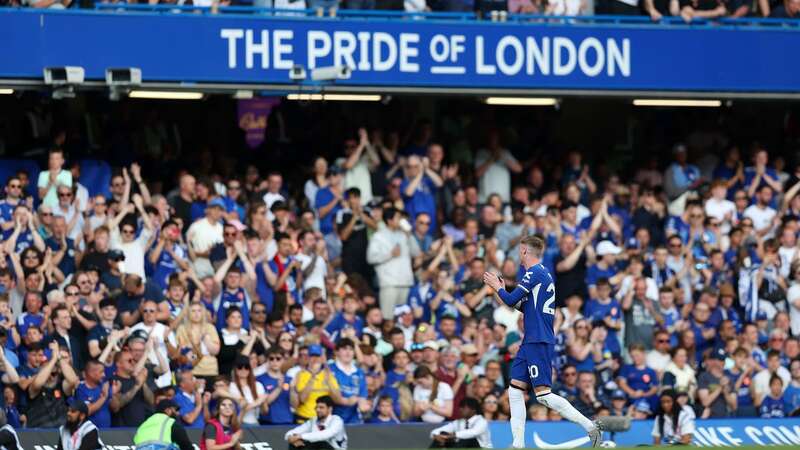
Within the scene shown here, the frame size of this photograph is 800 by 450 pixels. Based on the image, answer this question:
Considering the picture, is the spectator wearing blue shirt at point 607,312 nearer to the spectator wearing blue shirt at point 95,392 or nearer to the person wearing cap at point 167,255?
the person wearing cap at point 167,255

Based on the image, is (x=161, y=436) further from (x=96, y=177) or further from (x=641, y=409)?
(x=641, y=409)

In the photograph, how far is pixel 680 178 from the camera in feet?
78.3

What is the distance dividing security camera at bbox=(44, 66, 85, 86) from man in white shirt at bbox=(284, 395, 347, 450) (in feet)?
15.7

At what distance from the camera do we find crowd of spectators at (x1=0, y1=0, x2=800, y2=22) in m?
22.2

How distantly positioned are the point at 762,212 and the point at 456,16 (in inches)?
186

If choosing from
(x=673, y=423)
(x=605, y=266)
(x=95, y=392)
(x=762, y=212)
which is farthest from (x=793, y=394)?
(x=95, y=392)

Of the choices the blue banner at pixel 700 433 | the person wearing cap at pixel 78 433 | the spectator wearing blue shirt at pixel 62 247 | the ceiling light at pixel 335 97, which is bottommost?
the blue banner at pixel 700 433

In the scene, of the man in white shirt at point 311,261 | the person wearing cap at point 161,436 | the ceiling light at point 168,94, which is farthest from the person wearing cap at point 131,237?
the person wearing cap at point 161,436

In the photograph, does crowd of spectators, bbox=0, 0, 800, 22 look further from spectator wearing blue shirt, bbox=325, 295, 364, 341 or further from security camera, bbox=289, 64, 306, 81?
spectator wearing blue shirt, bbox=325, 295, 364, 341

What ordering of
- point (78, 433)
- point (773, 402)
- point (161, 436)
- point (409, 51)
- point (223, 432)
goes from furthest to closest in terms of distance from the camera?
point (409, 51) → point (773, 402) → point (223, 432) → point (78, 433) → point (161, 436)

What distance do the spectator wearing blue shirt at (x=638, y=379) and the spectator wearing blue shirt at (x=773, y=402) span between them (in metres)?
1.36

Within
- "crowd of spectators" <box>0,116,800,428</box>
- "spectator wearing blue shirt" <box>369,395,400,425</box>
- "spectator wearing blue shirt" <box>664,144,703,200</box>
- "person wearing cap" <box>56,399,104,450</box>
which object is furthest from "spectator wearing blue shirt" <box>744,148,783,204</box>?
"person wearing cap" <box>56,399,104,450</box>

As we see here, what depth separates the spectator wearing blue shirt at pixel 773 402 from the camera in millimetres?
21391

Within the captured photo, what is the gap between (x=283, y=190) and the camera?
2248 centimetres
